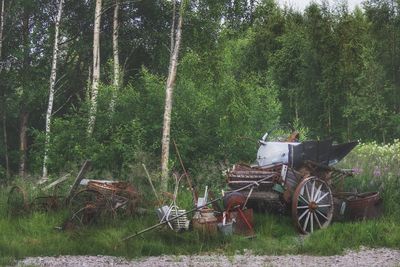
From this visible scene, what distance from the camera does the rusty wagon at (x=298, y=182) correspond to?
40.6 ft

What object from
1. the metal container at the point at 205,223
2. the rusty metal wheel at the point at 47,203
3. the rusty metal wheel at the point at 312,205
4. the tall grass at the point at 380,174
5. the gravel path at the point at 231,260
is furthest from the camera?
the tall grass at the point at 380,174

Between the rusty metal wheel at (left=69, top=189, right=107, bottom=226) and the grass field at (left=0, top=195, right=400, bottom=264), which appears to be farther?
the rusty metal wheel at (left=69, top=189, right=107, bottom=226)

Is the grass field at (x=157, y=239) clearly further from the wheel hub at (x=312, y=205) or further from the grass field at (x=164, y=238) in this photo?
the wheel hub at (x=312, y=205)

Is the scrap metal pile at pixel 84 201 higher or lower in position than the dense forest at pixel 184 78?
lower

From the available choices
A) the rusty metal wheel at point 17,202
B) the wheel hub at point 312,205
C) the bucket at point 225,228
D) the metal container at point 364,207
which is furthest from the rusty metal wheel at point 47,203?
the metal container at point 364,207

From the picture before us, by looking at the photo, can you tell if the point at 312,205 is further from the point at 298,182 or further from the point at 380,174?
the point at 380,174

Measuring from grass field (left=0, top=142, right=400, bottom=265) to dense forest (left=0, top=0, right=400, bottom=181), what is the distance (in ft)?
12.3

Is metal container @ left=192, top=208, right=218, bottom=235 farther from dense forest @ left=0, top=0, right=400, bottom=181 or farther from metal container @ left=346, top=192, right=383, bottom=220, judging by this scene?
dense forest @ left=0, top=0, right=400, bottom=181

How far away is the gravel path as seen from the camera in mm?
9828

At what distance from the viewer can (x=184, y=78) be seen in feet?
64.1

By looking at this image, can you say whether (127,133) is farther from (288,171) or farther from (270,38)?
(270,38)

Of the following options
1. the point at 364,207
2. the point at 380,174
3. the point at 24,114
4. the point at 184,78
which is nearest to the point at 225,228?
the point at 364,207

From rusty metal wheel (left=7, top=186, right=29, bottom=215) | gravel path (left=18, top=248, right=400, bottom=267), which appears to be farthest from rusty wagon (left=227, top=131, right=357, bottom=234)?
rusty metal wheel (left=7, top=186, right=29, bottom=215)

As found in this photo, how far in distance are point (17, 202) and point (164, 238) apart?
12.3 ft
